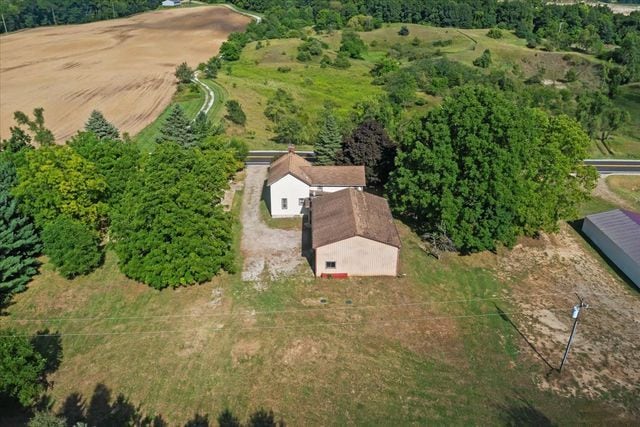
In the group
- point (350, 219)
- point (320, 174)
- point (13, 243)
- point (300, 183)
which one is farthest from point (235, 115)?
point (13, 243)

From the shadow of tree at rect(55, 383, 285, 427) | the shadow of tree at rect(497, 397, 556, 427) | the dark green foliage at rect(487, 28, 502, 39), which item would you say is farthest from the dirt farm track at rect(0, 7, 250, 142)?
the dark green foliage at rect(487, 28, 502, 39)

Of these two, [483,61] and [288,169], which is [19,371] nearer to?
[288,169]

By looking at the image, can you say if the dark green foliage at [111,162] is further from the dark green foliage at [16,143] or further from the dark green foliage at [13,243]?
the dark green foliage at [16,143]

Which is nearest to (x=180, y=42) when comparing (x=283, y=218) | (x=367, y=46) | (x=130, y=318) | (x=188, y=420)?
(x=367, y=46)

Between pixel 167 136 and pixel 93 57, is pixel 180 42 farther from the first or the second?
pixel 167 136

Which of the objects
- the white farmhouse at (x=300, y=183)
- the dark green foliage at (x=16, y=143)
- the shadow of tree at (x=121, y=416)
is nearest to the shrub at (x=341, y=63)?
the white farmhouse at (x=300, y=183)

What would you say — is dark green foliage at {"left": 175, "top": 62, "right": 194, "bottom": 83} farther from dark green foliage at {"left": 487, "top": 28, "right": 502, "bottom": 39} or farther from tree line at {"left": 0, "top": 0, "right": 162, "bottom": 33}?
dark green foliage at {"left": 487, "top": 28, "right": 502, "bottom": 39}
